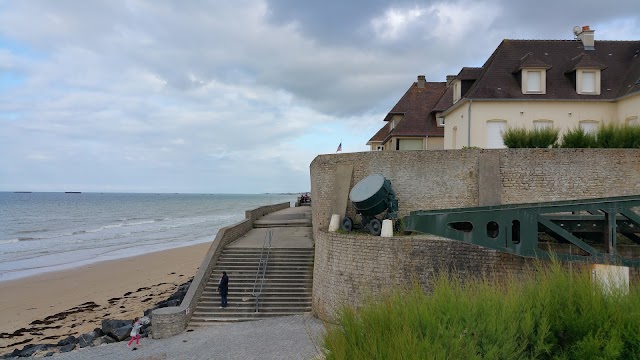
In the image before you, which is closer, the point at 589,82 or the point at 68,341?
the point at 68,341

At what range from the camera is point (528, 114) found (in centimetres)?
2005

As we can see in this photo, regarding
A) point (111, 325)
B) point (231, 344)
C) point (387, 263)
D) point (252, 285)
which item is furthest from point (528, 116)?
point (111, 325)

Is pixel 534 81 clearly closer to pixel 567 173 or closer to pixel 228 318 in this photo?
pixel 567 173

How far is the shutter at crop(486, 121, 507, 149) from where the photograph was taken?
20.0m

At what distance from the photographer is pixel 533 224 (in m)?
10.2

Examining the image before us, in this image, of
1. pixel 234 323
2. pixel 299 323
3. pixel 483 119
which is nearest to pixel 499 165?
pixel 483 119

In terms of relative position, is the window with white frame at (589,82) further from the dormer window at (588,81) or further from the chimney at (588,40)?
the chimney at (588,40)

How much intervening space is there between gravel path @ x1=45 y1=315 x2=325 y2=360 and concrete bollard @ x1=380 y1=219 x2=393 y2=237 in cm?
326

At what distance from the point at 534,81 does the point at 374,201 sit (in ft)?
36.2

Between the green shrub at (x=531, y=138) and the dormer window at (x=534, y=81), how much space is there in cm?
441

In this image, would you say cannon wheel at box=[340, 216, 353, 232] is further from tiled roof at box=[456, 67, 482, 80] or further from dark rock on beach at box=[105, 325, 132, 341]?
tiled roof at box=[456, 67, 482, 80]

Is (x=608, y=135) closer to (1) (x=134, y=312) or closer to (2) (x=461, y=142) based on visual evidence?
(2) (x=461, y=142)

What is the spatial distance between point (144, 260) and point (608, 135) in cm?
Result: 2893

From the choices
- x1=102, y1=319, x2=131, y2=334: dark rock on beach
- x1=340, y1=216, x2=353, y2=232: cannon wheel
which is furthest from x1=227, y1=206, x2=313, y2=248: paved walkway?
x1=102, y1=319, x2=131, y2=334: dark rock on beach
